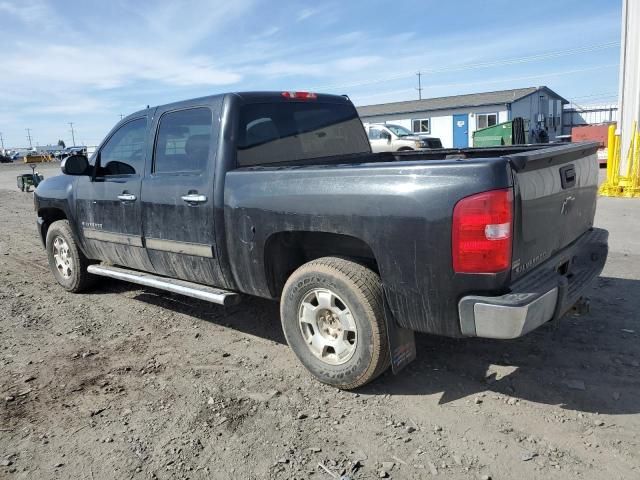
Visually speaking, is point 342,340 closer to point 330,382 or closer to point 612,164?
point 330,382

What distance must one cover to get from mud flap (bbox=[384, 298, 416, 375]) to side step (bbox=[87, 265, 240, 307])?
54.1 inches

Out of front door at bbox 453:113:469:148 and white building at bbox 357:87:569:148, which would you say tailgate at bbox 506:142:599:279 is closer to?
white building at bbox 357:87:569:148

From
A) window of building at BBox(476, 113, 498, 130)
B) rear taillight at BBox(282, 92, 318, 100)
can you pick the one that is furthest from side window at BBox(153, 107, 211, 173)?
window of building at BBox(476, 113, 498, 130)

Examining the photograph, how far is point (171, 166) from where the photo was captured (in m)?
4.48

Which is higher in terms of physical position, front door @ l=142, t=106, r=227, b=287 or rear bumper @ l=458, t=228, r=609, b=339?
front door @ l=142, t=106, r=227, b=287

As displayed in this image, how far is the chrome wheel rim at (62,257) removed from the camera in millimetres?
6051

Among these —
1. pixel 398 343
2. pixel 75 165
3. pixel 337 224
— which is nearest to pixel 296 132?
pixel 337 224

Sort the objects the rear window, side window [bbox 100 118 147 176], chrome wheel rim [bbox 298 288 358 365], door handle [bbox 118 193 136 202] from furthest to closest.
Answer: side window [bbox 100 118 147 176]
door handle [bbox 118 193 136 202]
the rear window
chrome wheel rim [bbox 298 288 358 365]

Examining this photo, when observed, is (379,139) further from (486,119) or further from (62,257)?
(62,257)

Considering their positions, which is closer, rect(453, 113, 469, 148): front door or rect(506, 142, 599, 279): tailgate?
rect(506, 142, 599, 279): tailgate

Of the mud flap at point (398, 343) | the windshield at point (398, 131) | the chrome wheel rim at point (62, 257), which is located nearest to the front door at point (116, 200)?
the chrome wheel rim at point (62, 257)

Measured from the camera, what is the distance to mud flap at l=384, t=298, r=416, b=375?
3.21m

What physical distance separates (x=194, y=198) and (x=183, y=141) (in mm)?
629

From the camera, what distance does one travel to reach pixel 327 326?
11.7ft
